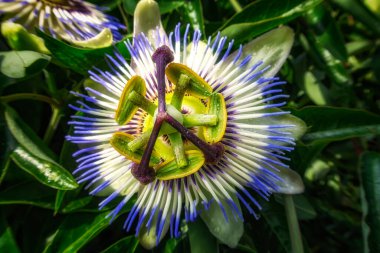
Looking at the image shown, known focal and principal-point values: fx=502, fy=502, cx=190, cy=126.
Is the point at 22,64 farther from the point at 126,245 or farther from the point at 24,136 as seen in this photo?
the point at 126,245

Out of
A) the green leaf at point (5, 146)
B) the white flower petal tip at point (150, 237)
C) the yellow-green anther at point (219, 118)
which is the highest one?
the green leaf at point (5, 146)

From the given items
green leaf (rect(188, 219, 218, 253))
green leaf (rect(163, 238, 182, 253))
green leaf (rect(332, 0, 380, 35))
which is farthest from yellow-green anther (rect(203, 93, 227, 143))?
green leaf (rect(332, 0, 380, 35))

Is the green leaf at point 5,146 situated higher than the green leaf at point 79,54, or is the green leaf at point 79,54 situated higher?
the green leaf at point 79,54

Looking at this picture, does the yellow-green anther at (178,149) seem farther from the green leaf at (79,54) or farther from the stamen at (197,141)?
the green leaf at (79,54)

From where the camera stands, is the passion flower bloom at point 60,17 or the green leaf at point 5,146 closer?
the green leaf at point 5,146

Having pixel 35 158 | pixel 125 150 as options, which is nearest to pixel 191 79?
pixel 125 150

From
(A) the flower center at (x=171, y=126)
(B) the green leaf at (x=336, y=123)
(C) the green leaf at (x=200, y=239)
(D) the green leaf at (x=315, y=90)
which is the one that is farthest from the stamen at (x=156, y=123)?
(D) the green leaf at (x=315, y=90)
